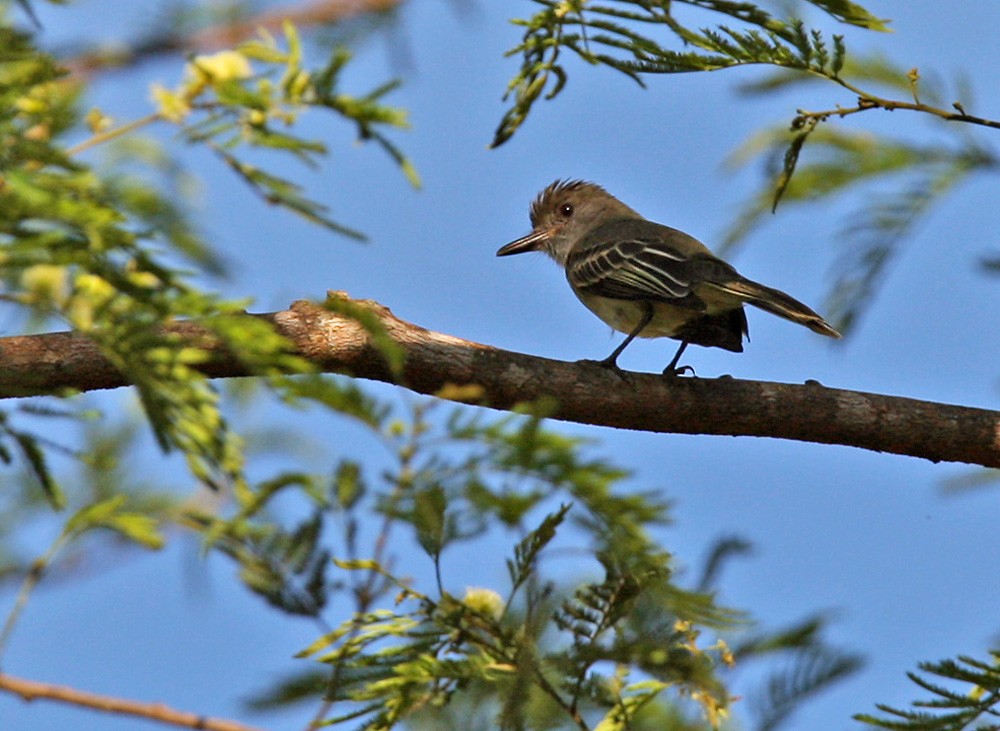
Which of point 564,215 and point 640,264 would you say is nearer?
point 640,264

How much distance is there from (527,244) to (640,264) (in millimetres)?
1749

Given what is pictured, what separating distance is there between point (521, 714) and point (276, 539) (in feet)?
2.13

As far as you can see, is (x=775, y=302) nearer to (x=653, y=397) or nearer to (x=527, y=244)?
(x=653, y=397)

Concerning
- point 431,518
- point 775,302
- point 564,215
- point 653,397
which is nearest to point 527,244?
point 564,215

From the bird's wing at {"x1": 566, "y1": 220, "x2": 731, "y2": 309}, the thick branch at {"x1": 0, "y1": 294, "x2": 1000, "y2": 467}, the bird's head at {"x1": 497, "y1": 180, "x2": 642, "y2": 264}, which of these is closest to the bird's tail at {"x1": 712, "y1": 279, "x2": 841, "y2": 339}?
the bird's wing at {"x1": 566, "y1": 220, "x2": 731, "y2": 309}

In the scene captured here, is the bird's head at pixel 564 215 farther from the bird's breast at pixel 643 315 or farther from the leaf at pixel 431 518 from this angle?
the leaf at pixel 431 518

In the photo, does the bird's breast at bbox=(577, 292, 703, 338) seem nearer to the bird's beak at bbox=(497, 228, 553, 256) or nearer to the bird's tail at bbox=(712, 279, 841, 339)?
the bird's tail at bbox=(712, 279, 841, 339)

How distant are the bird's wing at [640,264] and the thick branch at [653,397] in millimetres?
1050

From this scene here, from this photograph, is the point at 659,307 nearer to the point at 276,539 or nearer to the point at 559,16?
the point at 559,16

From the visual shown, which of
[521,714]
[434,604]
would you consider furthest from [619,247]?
[521,714]

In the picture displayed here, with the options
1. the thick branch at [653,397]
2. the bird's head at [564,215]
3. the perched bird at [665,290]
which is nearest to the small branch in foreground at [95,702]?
the thick branch at [653,397]

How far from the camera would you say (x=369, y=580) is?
2420 millimetres

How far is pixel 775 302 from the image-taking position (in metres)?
5.08

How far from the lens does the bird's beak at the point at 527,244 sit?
7.32m
